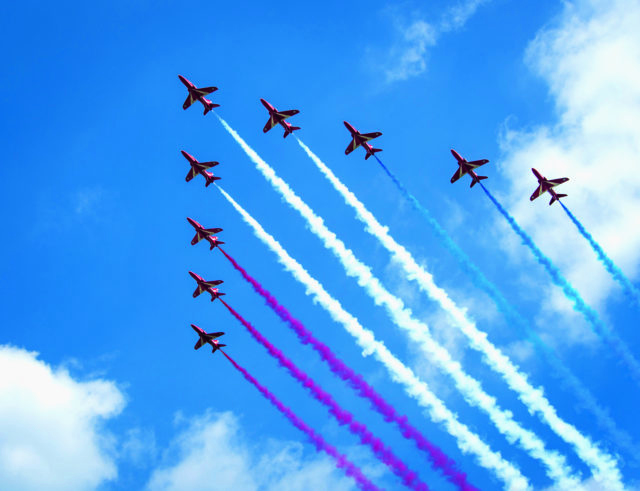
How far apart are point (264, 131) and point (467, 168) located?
21806 mm

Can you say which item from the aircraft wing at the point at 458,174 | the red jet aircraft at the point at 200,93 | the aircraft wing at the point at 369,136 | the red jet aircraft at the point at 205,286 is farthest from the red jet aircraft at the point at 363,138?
the red jet aircraft at the point at 205,286

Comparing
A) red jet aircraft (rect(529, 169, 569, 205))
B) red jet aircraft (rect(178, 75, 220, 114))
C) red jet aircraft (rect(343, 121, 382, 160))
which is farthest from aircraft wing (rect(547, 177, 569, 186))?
red jet aircraft (rect(178, 75, 220, 114))

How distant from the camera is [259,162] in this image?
73.4 meters

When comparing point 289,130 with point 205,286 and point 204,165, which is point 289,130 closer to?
point 204,165

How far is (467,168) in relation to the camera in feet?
243

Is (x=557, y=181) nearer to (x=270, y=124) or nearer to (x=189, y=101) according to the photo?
(x=270, y=124)

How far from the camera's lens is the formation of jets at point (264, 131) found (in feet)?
241

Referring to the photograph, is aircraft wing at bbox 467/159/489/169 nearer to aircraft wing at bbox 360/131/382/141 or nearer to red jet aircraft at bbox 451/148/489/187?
red jet aircraft at bbox 451/148/489/187

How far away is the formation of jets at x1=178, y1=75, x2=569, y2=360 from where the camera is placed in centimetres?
7356

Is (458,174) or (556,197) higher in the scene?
(458,174)

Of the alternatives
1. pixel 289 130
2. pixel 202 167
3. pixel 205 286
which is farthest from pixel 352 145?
pixel 205 286

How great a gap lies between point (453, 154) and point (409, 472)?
3226 centimetres

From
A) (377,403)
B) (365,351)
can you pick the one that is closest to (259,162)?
(365,351)

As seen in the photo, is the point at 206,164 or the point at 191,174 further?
the point at 191,174
